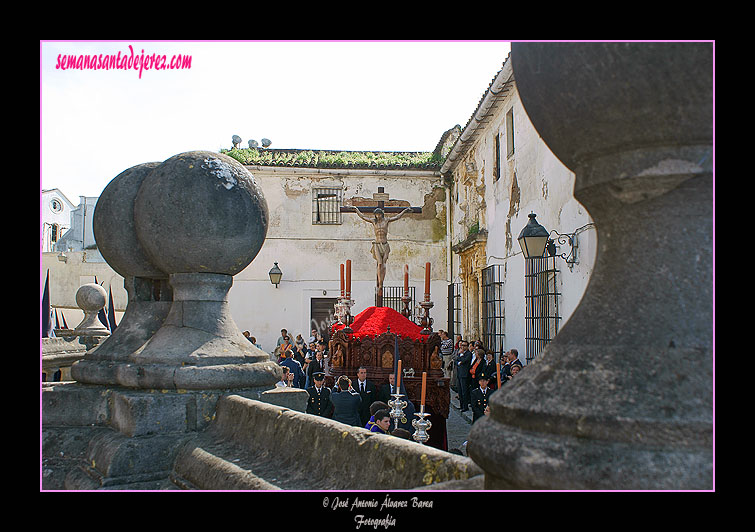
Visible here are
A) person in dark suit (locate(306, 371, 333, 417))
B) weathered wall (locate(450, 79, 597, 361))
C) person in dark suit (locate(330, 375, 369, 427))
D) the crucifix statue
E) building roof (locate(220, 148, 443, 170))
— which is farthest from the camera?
building roof (locate(220, 148, 443, 170))

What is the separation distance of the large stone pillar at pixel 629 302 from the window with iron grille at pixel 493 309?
12.9m

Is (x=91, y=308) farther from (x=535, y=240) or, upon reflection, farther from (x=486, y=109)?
(x=486, y=109)

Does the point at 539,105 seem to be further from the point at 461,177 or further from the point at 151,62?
the point at 461,177

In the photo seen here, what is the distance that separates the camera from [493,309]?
1529 centimetres

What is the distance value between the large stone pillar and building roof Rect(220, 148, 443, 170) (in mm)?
19751

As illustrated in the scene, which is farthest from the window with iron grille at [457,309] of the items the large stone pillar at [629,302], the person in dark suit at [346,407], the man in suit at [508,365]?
the large stone pillar at [629,302]

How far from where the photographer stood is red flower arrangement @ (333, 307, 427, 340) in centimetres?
1078

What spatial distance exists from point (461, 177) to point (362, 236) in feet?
12.1

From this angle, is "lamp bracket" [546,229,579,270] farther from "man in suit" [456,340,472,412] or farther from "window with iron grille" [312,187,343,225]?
"window with iron grille" [312,187,343,225]

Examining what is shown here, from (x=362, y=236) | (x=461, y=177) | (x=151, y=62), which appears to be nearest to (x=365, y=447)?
(x=151, y=62)

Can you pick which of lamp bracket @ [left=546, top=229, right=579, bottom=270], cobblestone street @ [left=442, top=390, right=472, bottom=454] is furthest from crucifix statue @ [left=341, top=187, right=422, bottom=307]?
lamp bracket @ [left=546, top=229, right=579, bottom=270]

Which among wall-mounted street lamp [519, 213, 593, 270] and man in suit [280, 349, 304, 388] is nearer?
wall-mounted street lamp [519, 213, 593, 270]

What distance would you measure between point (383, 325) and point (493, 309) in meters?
4.90
